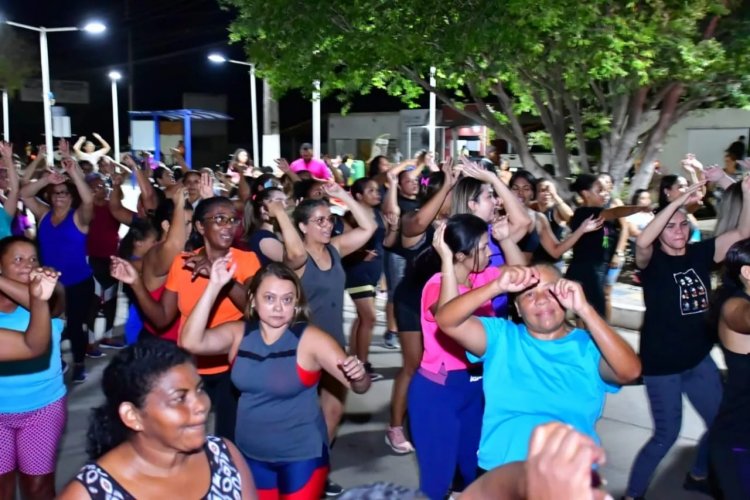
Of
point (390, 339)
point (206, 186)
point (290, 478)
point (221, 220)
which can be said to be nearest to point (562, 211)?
point (390, 339)

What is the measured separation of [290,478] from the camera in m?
3.61

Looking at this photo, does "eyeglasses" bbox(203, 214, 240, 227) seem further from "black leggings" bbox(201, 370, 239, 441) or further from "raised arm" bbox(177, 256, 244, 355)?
"raised arm" bbox(177, 256, 244, 355)

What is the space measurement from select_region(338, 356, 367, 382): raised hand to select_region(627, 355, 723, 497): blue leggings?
198cm

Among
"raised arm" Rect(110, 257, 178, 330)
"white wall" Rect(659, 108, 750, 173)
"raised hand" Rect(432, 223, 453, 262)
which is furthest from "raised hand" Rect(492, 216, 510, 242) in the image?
"white wall" Rect(659, 108, 750, 173)

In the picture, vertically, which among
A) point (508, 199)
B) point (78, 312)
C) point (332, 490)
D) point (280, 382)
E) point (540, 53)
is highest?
point (540, 53)

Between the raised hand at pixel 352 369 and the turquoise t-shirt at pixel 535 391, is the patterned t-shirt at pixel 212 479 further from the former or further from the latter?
the turquoise t-shirt at pixel 535 391

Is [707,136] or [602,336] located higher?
[707,136]

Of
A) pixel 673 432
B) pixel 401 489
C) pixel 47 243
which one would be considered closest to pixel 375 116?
pixel 47 243

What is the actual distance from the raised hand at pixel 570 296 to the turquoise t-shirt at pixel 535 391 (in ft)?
0.83

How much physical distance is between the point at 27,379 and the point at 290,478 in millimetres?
1378

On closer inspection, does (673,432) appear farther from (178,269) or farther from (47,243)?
(47,243)

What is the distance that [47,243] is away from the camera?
7312 millimetres

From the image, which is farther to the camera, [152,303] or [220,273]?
[152,303]

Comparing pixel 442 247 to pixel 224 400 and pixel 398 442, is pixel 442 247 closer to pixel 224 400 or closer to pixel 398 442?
pixel 224 400
